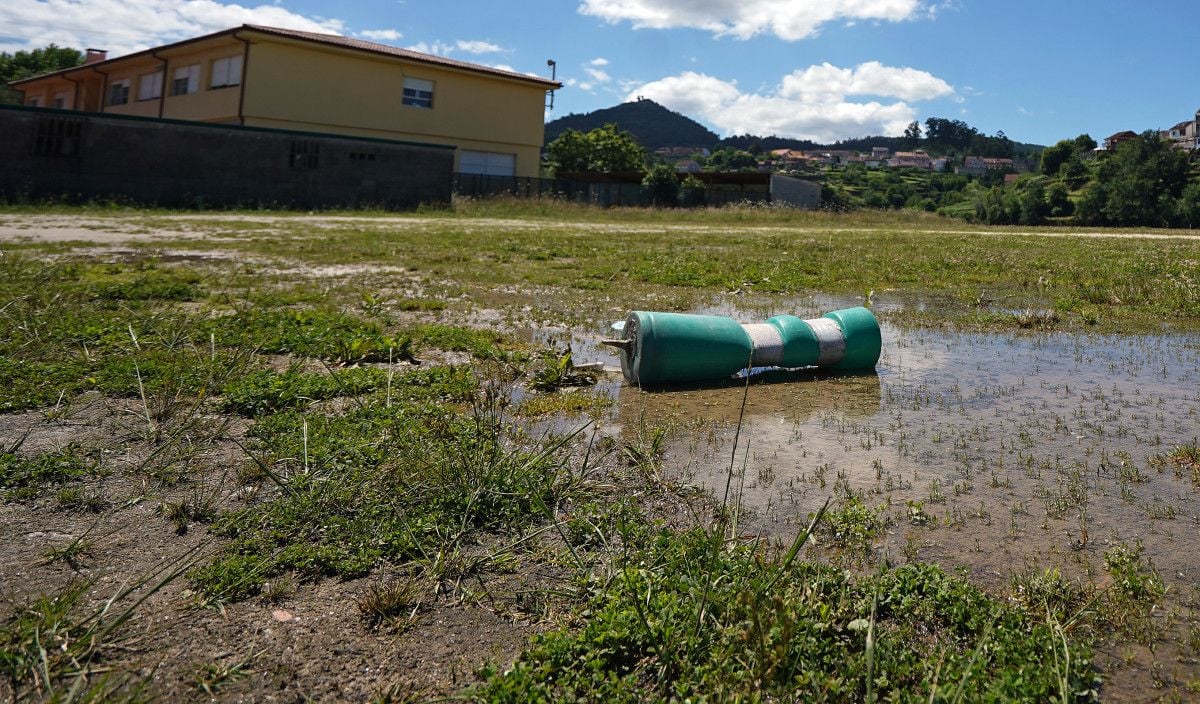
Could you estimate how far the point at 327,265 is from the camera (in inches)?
433

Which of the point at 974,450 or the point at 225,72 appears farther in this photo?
the point at 225,72

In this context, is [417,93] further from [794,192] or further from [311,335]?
[311,335]

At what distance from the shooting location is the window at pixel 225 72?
32.2 meters

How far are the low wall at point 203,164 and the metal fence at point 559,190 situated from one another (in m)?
4.15

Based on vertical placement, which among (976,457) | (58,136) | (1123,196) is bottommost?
(976,457)

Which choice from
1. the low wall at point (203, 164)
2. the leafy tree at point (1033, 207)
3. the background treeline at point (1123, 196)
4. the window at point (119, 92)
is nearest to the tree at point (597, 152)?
the background treeline at point (1123, 196)

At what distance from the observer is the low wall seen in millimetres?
22625

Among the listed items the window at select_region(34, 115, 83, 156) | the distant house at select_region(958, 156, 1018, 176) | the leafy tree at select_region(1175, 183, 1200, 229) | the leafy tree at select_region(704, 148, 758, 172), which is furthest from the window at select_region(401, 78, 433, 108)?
the distant house at select_region(958, 156, 1018, 176)

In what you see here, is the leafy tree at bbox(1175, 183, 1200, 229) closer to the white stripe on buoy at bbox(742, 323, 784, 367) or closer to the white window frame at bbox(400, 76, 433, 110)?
the white window frame at bbox(400, 76, 433, 110)

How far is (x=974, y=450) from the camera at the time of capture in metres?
3.90

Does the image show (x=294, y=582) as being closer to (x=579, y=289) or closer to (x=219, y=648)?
(x=219, y=648)

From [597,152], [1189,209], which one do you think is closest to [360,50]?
[597,152]

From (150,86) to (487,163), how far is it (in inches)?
592

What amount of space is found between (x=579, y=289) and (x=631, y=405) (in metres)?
5.15
